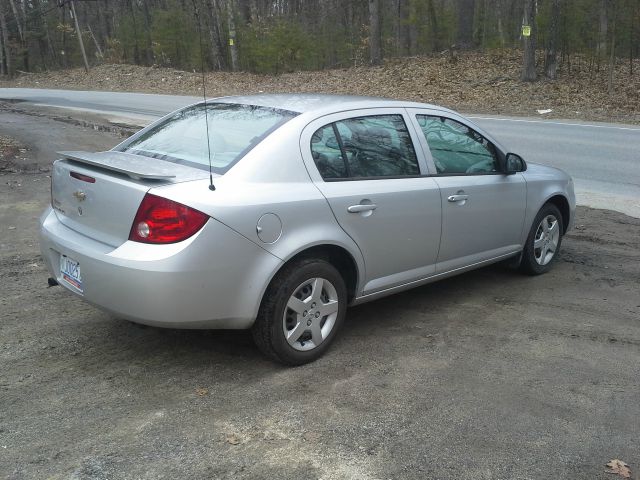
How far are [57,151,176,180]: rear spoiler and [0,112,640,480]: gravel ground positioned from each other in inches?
47.7

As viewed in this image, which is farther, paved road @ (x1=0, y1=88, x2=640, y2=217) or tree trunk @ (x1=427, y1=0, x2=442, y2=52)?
tree trunk @ (x1=427, y1=0, x2=442, y2=52)

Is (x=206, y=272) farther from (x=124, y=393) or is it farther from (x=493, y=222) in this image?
(x=493, y=222)

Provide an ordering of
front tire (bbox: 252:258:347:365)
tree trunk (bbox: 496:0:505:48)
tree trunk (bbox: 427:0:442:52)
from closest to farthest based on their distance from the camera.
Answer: front tire (bbox: 252:258:347:365), tree trunk (bbox: 496:0:505:48), tree trunk (bbox: 427:0:442:52)

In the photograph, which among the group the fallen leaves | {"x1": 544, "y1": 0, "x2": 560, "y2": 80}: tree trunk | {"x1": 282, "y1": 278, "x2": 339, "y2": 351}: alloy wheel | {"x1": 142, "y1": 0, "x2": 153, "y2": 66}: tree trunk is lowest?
the fallen leaves

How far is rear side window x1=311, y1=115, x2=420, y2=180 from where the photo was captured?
14.0 ft

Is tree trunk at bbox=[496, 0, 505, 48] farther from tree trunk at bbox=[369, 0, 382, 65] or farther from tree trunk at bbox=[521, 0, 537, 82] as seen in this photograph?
tree trunk at bbox=[521, 0, 537, 82]

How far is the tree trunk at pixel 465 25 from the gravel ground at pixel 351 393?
26.5 metres

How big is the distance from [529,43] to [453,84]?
3172 millimetres

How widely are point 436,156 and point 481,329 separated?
135 cm

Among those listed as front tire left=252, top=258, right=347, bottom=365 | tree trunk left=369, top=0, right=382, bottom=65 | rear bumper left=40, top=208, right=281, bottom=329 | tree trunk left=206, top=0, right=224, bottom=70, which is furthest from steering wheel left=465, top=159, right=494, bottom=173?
tree trunk left=206, top=0, right=224, bottom=70

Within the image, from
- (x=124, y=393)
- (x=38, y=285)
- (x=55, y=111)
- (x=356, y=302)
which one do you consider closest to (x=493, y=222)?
(x=356, y=302)

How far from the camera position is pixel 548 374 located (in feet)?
13.2

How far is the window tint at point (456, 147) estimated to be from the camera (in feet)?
16.4

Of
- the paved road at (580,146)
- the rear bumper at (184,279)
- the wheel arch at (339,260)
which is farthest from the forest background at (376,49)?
the rear bumper at (184,279)
